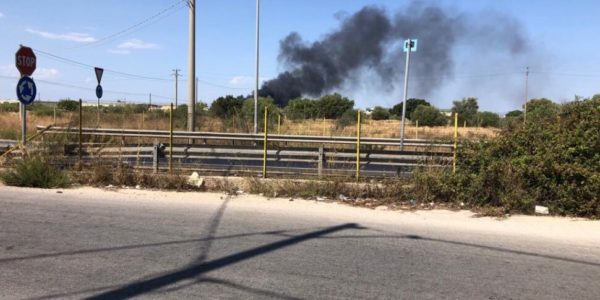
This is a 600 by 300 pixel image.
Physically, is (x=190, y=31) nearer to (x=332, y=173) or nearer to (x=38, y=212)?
(x=332, y=173)

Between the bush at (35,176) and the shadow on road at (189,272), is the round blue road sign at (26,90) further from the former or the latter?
the shadow on road at (189,272)

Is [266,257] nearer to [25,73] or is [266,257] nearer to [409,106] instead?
[25,73]

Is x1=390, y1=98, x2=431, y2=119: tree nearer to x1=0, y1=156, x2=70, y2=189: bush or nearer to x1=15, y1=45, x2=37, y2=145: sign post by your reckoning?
x1=15, y1=45, x2=37, y2=145: sign post

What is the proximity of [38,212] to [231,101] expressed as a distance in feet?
141

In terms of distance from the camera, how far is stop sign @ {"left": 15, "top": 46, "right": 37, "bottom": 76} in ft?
41.2

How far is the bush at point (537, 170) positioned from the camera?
9047mm

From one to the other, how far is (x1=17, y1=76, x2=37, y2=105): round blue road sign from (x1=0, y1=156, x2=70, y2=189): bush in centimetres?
193

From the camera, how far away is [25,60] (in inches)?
502

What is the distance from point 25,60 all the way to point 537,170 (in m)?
11.9

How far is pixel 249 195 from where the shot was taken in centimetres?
1094

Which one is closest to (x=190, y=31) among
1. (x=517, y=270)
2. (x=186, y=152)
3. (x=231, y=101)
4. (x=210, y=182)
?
(x=186, y=152)

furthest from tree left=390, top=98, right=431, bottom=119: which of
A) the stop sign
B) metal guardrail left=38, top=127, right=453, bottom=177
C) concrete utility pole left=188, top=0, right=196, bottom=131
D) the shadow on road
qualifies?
the shadow on road

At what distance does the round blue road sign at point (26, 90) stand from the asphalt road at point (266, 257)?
427cm

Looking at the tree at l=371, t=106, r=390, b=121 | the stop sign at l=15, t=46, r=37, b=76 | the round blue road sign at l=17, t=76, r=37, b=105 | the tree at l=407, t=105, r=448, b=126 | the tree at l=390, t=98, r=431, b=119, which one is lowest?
the round blue road sign at l=17, t=76, r=37, b=105
